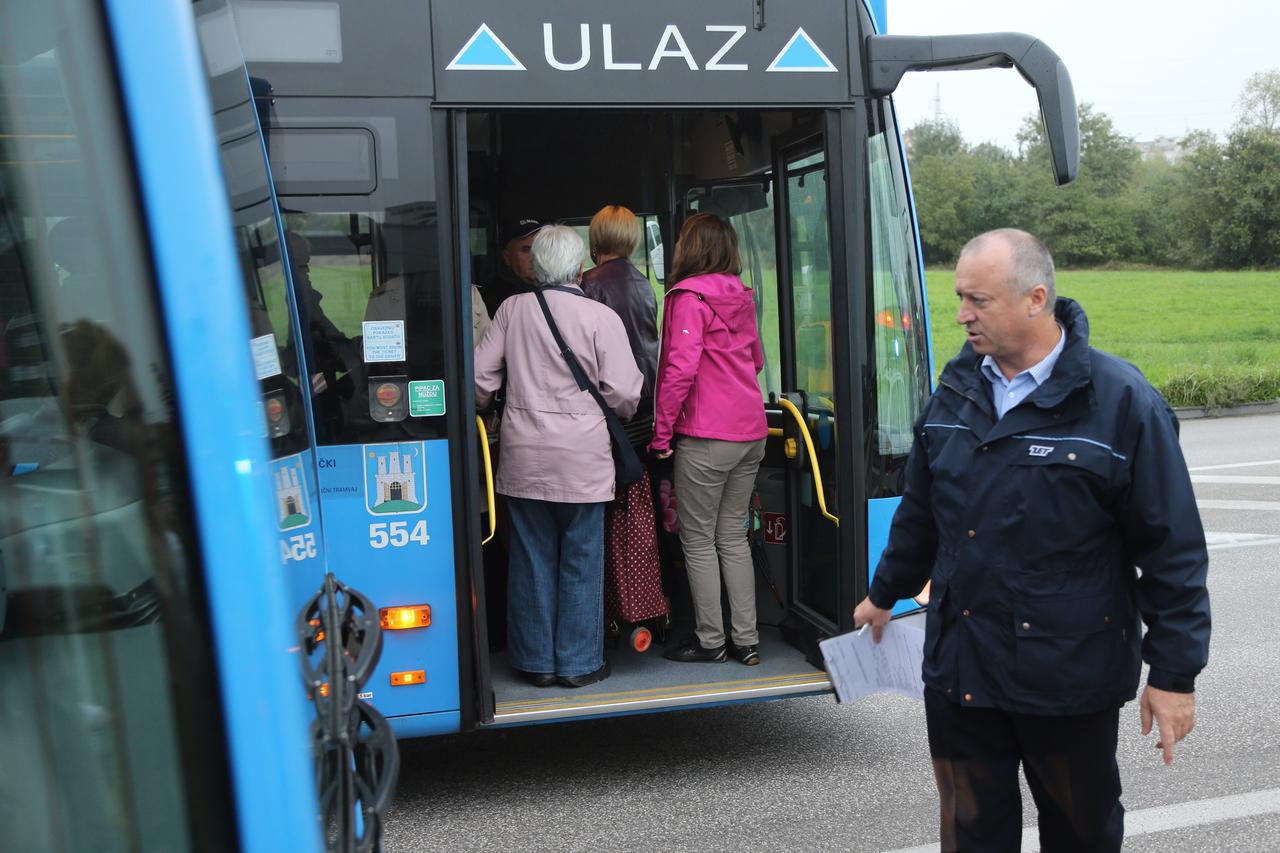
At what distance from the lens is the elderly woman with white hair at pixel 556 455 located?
4.67m

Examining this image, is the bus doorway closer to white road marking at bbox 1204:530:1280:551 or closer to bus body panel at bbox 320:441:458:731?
bus body panel at bbox 320:441:458:731

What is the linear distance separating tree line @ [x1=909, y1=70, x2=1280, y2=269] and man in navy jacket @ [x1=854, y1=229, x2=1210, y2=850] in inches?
2036

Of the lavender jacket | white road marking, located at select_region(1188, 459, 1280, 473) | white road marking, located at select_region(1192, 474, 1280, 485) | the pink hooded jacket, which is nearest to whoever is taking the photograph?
the lavender jacket

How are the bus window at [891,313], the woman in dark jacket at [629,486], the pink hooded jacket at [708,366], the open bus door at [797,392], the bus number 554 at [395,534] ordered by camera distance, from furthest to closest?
the woman in dark jacket at [629,486] → the open bus door at [797,392] → the pink hooded jacket at [708,366] → the bus window at [891,313] → the bus number 554 at [395,534]

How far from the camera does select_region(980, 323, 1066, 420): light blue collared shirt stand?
2.78 m

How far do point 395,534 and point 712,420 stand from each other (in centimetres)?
145

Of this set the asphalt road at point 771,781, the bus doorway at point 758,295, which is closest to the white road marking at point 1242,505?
the asphalt road at point 771,781

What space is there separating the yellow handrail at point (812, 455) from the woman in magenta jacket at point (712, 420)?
186 millimetres

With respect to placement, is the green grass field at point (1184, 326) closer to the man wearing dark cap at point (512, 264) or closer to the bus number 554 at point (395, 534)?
the man wearing dark cap at point (512, 264)

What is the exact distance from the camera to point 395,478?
13.4 ft

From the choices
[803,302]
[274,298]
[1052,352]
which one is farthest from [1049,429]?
[803,302]

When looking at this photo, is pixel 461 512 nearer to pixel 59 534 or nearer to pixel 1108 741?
pixel 1108 741

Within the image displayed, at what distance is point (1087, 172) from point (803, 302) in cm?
6800

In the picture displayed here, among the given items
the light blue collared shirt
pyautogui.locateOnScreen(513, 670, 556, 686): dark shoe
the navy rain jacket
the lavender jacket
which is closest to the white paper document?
the navy rain jacket
